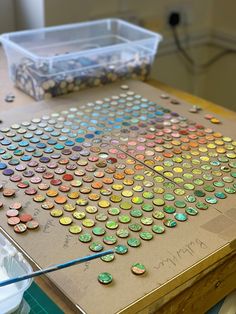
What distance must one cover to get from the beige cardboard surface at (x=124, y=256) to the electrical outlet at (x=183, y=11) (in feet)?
3.83

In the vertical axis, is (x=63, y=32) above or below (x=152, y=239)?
above

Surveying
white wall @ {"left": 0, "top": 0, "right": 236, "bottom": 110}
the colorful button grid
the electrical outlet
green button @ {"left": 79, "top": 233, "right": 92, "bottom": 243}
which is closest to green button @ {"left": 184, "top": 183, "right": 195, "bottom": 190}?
the colorful button grid

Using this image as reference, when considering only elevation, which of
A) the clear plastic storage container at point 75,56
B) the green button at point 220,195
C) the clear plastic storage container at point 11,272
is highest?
the clear plastic storage container at point 75,56

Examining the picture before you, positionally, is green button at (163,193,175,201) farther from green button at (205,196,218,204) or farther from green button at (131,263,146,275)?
green button at (131,263,146,275)

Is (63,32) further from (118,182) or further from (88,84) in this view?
(118,182)

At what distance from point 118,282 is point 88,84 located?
→ 2.24 ft

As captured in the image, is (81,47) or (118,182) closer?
(118,182)

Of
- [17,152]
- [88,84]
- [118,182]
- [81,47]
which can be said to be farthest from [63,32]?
[118,182]

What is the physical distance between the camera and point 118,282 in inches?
24.9

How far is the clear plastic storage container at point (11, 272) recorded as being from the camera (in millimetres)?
611

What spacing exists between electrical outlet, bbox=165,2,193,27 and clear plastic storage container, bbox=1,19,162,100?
47 centimetres

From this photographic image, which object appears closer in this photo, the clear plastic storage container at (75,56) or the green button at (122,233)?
the green button at (122,233)

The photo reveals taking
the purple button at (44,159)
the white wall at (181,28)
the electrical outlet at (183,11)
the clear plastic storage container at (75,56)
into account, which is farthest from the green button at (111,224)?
the electrical outlet at (183,11)

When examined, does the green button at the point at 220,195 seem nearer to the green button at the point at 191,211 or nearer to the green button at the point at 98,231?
the green button at the point at 191,211
